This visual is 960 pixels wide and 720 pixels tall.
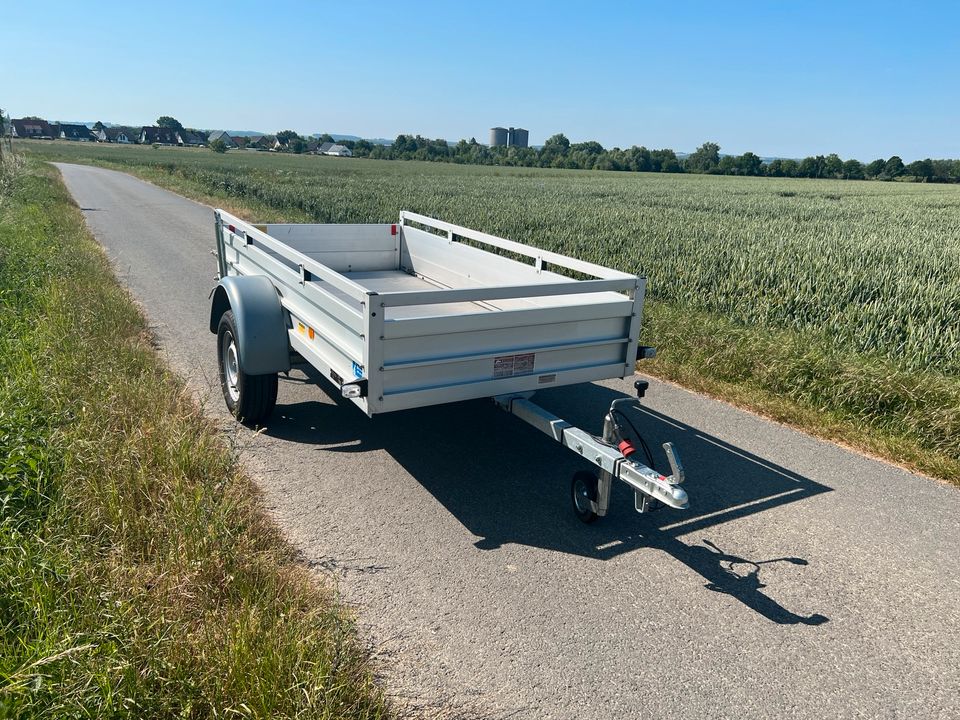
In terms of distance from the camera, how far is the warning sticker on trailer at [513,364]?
420 centimetres

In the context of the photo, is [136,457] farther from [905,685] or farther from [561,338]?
[905,685]

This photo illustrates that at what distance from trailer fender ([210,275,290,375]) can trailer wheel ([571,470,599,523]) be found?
240 centimetres

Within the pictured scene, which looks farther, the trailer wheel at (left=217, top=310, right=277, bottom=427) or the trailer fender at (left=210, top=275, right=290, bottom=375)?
the trailer wheel at (left=217, top=310, right=277, bottom=427)

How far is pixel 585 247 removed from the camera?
12.4 metres

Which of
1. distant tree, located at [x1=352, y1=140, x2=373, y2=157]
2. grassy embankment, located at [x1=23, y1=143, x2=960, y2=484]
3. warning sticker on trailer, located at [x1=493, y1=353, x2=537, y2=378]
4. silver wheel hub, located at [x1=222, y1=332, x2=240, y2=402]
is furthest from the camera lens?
distant tree, located at [x1=352, y1=140, x2=373, y2=157]

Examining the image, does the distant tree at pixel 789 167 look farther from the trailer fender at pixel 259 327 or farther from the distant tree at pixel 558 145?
the trailer fender at pixel 259 327

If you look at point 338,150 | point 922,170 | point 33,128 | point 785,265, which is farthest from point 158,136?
point 785,265

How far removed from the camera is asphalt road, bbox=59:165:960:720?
2.89 m

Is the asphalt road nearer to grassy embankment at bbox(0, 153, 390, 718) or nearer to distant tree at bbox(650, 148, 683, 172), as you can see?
grassy embankment at bbox(0, 153, 390, 718)

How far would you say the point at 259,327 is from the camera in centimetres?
503

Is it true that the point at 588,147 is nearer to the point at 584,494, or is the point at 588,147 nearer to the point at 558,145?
the point at 558,145

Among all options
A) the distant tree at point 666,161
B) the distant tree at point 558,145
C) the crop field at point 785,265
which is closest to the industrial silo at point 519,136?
the distant tree at point 558,145

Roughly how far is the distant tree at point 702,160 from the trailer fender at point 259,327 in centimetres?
8632

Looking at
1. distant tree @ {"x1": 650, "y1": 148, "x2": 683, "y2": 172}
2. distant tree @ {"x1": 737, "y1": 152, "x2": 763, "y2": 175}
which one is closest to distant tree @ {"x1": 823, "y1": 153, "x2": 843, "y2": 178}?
distant tree @ {"x1": 737, "y1": 152, "x2": 763, "y2": 175}
